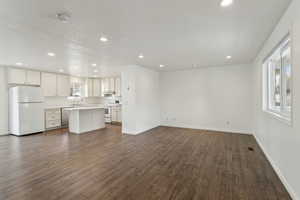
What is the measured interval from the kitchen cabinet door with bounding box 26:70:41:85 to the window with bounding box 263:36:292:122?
25.7 ft

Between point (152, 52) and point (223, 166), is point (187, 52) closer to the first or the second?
point (152, 52)

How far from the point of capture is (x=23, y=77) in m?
5.74

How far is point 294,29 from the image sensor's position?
184 centimetres

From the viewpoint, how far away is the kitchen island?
5.61 m

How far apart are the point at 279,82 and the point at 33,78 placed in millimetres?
8001

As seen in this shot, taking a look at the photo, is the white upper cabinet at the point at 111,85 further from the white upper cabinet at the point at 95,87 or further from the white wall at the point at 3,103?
the white wall at the point at 3,103

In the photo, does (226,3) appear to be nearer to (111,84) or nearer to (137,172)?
(137,172)

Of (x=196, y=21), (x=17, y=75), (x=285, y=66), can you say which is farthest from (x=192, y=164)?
(x=17, y=75)

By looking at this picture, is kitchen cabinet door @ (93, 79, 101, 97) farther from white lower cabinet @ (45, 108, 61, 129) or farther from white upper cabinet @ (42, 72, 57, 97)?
white lower cabinet @ (45, 108, 61, 129)

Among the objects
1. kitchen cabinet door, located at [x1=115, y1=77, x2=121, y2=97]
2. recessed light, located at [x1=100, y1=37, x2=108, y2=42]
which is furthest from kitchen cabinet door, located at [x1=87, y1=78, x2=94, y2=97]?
recessed light, located at [x1=100, y1=37, x2=108, y2=42]

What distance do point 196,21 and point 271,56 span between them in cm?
201

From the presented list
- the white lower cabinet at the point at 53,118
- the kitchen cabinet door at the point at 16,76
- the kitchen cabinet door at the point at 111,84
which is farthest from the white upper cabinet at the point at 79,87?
the kitchen cabinet door at the point at 16,76

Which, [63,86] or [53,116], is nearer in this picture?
[53,116]

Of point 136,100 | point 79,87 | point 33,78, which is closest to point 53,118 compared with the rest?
point 33,78
